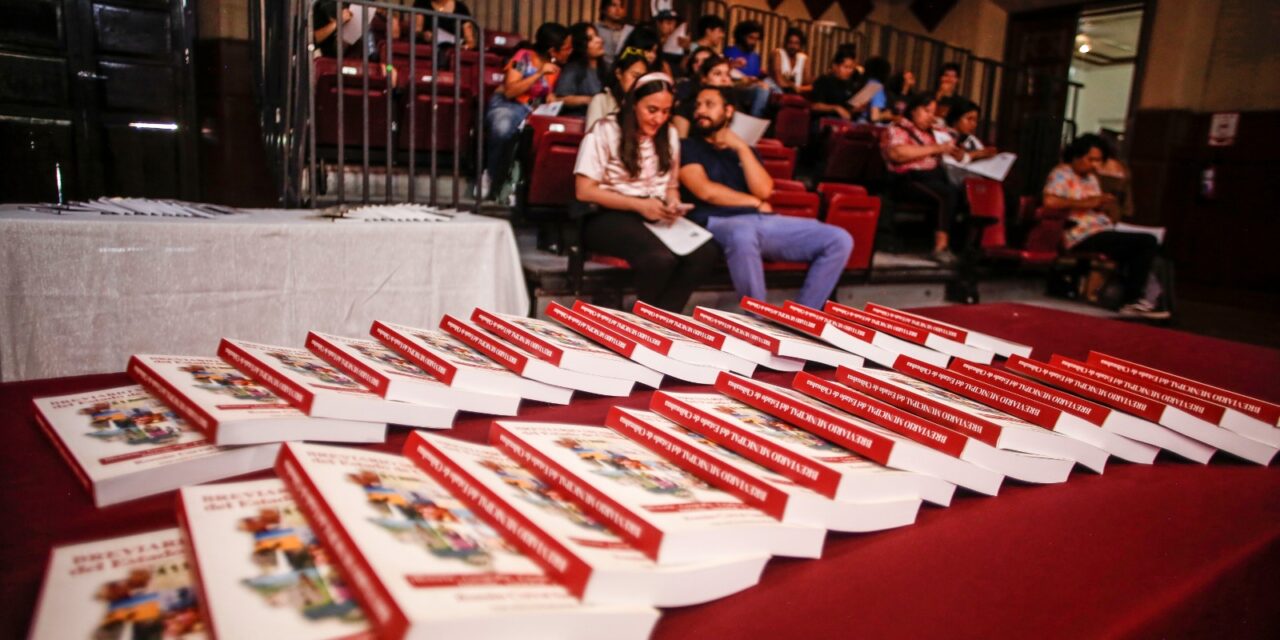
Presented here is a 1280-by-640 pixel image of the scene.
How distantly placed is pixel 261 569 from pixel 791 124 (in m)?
6.33

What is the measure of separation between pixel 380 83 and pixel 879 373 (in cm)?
327

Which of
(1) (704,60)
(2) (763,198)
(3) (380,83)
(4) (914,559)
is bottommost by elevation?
(4) (914,559)

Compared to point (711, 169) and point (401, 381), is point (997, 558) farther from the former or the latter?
point (711, 169)

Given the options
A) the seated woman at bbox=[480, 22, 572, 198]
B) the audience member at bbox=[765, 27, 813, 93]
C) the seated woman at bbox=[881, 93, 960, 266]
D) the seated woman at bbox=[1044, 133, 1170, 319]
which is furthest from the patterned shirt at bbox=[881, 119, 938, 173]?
the seated woman at bbox=[480, 22, 572, 198]

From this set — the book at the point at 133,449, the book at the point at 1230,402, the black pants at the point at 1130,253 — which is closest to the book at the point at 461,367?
the book at the point at 133,449

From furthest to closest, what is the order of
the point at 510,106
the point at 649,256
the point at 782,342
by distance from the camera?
the point at 510,106 → the point at 649,256 → the point at 782,342

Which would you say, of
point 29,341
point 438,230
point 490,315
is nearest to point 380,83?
point 438,230

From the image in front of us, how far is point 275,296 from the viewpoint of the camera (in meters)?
2.19

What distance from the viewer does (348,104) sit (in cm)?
355

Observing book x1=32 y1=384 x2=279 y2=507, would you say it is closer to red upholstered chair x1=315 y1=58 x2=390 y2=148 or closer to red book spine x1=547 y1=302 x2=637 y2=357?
red book spine x1=547 y1=302 x2=637 y2=357

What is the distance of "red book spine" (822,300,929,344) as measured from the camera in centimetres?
128

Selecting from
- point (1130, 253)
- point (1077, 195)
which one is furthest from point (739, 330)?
point (1077, 195)

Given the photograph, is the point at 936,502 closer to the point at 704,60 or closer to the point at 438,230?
the point at 438,230

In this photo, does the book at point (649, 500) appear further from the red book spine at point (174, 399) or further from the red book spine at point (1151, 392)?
the red book spine at point (1151, 392)
